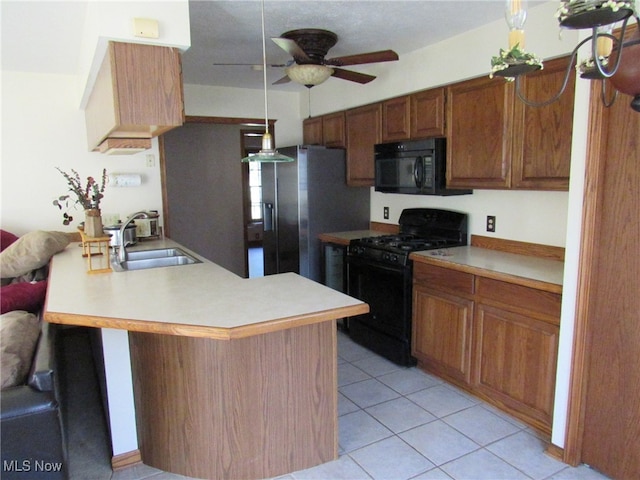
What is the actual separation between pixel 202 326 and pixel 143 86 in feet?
3.59

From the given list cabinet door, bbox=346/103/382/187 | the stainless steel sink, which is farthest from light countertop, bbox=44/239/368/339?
cabinet door, bbox=346/103/382/187

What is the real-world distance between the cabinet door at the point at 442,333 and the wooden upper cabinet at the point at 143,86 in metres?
1.94

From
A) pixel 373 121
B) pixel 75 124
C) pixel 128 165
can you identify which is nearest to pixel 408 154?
pixel 373 121

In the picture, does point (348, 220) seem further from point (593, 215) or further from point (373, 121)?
point (593, 215)

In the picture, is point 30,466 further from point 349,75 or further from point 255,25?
point 349,75

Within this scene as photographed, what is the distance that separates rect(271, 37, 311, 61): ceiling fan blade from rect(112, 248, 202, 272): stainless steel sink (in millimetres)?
1380

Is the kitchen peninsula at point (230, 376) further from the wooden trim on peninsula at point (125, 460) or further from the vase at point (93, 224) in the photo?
the vase at point (93, 224)

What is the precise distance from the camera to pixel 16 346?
5.78ft

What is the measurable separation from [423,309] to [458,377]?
1.60ft

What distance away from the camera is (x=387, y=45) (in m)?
3.33

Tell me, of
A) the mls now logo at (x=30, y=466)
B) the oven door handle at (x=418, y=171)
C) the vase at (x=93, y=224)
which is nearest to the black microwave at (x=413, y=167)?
the oven door handle at (x=418, y=171)

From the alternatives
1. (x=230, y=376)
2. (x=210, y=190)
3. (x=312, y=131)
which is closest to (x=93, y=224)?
(x=230, y=376)

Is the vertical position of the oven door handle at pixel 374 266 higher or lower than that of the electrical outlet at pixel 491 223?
lower

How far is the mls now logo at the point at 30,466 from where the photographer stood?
1.55 meters
